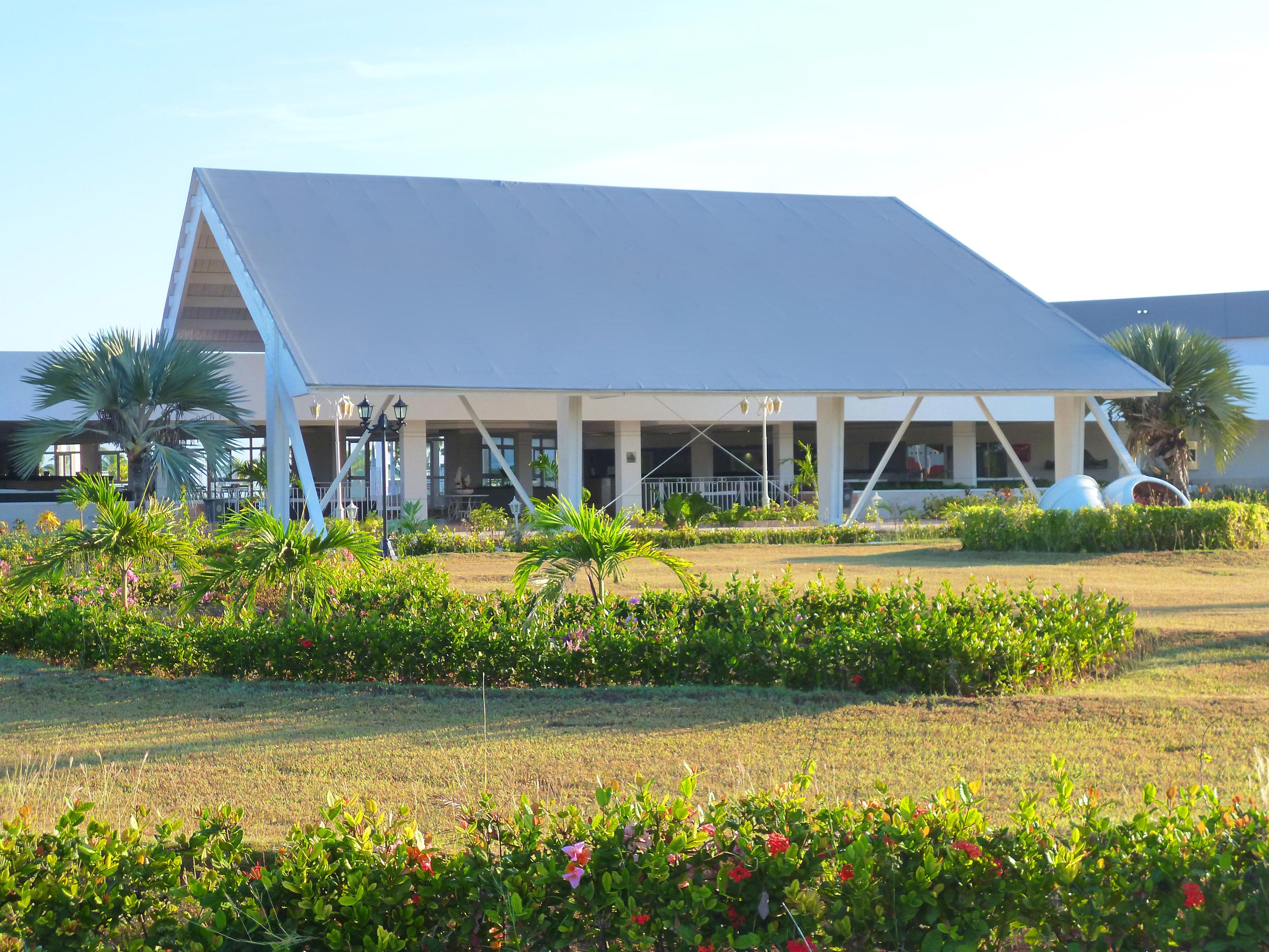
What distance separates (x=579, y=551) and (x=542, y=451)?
28111 mm

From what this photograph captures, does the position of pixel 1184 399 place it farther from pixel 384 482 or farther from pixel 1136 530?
pixel 384 482

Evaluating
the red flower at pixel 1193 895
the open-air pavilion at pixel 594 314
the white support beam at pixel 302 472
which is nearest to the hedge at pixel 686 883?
the red flower at pixel 1193 895

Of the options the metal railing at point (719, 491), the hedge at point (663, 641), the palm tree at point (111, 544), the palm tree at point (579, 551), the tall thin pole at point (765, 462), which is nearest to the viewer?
the hedge at point (663, 641)

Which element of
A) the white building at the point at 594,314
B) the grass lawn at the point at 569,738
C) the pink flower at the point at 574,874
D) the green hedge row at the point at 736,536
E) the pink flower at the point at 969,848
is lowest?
the grass lawn at the point at 569,738

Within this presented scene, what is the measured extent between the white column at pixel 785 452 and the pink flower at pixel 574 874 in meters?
27.5

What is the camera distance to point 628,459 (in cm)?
2752

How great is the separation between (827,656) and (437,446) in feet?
91.2

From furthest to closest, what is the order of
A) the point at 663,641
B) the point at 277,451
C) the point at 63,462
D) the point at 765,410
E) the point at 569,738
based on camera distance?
1. the point at 63,462
2. the point at 765,410
3. the point at 277,451
4. the point at 663,641
5. the point at 569,738

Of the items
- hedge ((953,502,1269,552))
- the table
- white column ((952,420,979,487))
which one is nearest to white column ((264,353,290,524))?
hedge ((953,502,1269,552))

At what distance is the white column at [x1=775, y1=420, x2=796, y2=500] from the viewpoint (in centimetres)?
3138

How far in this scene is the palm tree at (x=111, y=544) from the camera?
10016 mm

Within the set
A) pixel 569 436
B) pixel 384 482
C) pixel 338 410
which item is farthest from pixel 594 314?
pixel 338 410

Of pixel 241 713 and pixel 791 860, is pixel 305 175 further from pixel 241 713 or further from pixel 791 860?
pixel 791 860

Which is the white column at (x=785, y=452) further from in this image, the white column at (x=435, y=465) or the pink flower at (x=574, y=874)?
the pink flower at (x=574, y=874)
